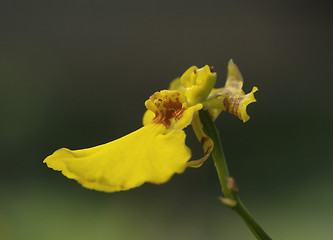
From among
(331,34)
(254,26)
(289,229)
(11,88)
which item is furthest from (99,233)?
(331,34)

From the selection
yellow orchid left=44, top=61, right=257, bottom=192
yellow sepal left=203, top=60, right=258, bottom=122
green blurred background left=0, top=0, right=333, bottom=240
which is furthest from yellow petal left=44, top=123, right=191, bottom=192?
green blurred background left=0, top=0, right=333, bottom=240

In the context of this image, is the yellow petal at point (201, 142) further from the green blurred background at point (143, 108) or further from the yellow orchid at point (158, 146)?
the green blurred background at point (143, 108)

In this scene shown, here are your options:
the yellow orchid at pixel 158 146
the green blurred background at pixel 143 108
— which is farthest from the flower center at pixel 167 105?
the green blurred background at pixel 143 108

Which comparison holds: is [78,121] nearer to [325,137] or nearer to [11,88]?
[11,88]

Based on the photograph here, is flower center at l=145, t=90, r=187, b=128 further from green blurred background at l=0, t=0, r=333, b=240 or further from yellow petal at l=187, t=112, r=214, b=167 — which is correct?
green blurred background at l=0, t=0, r=333, b=240

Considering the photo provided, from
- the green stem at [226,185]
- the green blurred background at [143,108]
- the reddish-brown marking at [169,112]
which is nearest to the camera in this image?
the green stem at [226,185]

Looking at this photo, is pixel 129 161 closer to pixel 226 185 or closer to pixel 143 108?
pixel 226 185

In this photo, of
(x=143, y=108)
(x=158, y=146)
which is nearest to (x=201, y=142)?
(x=158, y=146)
